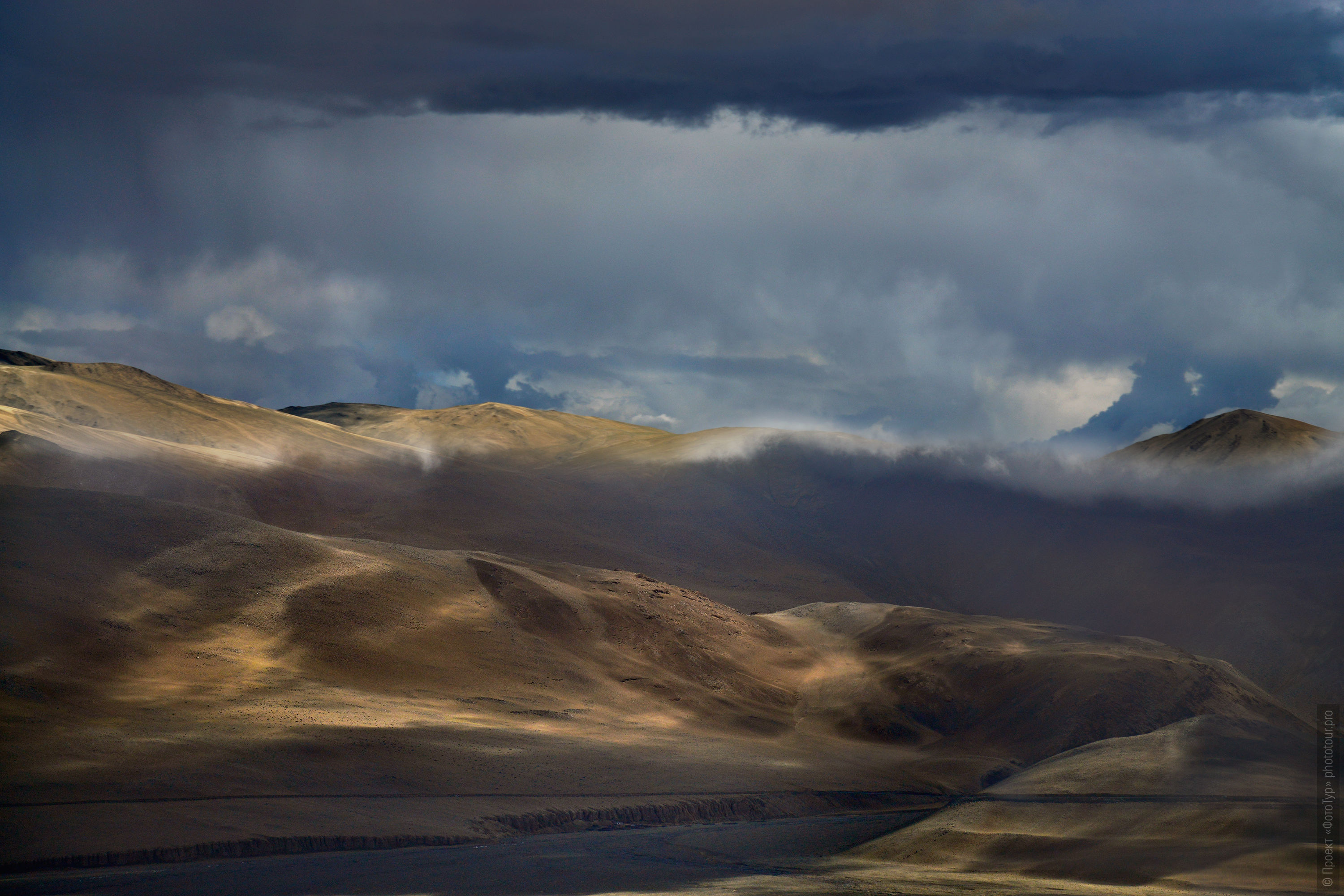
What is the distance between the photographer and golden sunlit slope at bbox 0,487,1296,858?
150ft

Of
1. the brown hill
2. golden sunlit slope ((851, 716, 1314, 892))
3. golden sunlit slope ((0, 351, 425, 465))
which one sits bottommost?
golden sunlit slope ((851, 716, 1314, 892))

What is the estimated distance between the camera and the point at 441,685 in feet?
206

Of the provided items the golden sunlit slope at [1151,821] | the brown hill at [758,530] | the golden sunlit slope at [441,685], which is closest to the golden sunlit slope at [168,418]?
the brown hill at [758,530]

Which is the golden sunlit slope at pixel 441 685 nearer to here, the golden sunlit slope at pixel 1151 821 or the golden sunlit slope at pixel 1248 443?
the golden sunlit slope at pixel 1151 821

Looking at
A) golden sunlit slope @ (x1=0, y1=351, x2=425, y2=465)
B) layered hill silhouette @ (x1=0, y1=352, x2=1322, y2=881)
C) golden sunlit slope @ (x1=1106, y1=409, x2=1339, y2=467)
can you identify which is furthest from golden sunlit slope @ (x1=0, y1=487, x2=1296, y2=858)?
golden sunlit slope @ (x1=1106, y1=409, x2=1339, y2=467)

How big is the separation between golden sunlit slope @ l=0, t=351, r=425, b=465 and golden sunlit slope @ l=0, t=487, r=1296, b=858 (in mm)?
103756

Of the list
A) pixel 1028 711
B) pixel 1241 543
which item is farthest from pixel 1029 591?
pixel 1028 711

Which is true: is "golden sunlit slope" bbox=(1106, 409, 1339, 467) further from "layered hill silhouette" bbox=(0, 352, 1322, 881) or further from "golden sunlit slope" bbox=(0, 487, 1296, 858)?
"golden sunlit slope" bbox=(0, 487, 1296, 858)

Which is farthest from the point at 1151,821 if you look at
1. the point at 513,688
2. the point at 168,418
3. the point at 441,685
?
the point at 168,418

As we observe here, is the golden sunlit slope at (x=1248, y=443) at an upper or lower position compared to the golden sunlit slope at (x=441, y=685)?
upper

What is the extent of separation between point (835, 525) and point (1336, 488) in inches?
3103

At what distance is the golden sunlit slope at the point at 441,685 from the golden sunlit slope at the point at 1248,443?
114717 mm

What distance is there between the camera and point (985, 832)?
3981 cm

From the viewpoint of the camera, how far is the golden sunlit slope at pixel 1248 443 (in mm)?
181375
